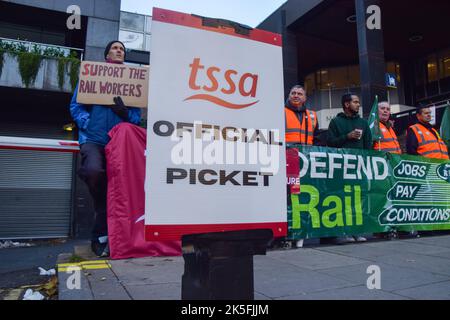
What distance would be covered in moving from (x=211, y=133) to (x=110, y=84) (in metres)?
2.61

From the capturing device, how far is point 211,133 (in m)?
1.77

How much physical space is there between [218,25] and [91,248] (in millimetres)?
3176

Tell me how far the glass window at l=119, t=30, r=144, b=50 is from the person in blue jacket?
14566 mm

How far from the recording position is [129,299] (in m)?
2.47

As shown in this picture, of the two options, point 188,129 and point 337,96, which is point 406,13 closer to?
point 337,96

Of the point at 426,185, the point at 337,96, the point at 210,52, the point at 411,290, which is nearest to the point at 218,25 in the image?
the point at 210,52

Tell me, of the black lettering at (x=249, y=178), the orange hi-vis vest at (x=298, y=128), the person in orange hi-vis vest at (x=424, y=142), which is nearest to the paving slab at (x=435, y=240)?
the person in orange hi-vis vest at (x=424, y=142)

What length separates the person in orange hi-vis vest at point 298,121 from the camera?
5.40 metres

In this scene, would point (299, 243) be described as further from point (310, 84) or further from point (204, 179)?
point (310, 84)

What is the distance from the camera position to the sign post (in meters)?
1.67

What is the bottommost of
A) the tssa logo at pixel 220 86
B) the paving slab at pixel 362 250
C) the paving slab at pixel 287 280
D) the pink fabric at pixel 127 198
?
the paving slab at pixel 287 280

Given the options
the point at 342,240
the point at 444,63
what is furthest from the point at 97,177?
the point at 444,63

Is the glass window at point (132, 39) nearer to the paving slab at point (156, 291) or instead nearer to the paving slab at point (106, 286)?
the paving slab at point (106, 286)

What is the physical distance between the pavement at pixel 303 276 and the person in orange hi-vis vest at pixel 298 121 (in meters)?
1.68
